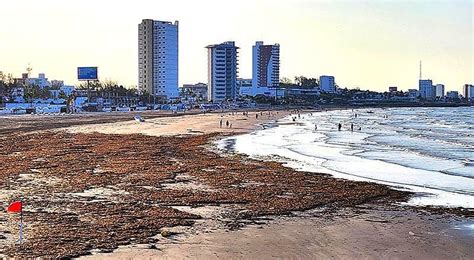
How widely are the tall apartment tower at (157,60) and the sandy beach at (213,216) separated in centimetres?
16242

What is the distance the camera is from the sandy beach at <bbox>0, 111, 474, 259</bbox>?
1062 cm

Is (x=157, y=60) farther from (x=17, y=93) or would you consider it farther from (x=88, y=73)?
(x=17, y=93)

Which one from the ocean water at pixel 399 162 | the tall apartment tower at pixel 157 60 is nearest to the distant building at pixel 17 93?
the tall apartment tower at pixel 157 60

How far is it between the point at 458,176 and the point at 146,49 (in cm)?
16969

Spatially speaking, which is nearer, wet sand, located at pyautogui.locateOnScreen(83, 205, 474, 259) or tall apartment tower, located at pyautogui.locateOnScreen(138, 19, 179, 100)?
wet sand, located at pyautogui.locateOnScreen(83, 205, 474, 259)

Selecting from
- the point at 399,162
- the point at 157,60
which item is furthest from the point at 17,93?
the point at 399,162

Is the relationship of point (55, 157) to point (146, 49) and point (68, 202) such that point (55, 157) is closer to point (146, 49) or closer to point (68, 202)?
point (68, 202)

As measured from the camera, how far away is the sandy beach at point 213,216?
10617 mm

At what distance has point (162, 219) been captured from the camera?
Result: 42.4 ft

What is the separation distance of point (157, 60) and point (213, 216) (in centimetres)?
17497

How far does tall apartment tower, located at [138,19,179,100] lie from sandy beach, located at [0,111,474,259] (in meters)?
162

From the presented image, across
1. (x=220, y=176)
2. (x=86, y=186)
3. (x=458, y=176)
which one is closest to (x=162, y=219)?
(x=86, y=186)

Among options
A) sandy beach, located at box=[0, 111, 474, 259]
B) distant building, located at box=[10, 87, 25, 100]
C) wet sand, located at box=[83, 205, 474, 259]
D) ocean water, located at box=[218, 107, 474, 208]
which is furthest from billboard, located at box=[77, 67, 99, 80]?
wet sand, located at box=[83, 205, 474, 259]

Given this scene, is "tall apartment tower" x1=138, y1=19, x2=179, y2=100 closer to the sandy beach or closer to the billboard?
the billboard
